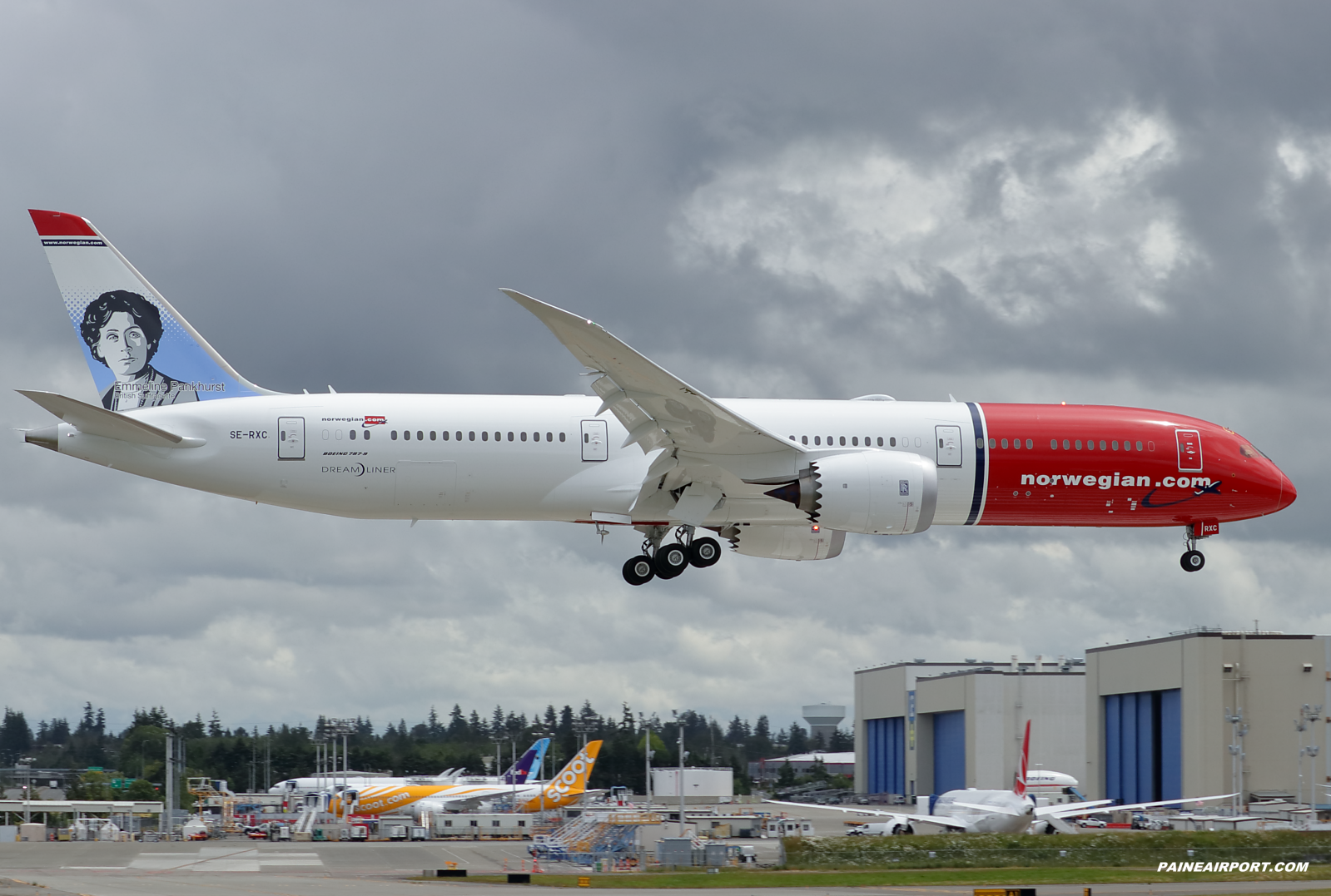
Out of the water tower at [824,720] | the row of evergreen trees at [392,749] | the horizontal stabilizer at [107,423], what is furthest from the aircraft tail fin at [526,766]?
the water tower at [824,720]

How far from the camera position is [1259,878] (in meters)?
36.8

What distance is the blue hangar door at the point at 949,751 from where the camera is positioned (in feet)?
316

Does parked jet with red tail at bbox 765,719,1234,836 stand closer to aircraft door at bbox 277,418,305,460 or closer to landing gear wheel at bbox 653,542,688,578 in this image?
landing gear wheel at bbox 653,542,688,578

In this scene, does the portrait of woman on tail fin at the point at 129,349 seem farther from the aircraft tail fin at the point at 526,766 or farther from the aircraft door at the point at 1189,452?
the aircraft tail fin at the point at 526,766

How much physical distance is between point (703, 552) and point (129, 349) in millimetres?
13458

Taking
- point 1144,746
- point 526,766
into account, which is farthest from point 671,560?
point 1144,746

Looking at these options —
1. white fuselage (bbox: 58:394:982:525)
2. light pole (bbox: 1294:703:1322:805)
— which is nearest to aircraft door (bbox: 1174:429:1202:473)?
white fuselage (bbox: 58:394:982:525)

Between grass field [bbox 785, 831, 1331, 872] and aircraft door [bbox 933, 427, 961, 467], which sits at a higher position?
aircraft door [bbox 933, 427, 961, 467]

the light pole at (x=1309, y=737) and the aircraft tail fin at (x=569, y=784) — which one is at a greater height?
the light pole at (x=1309, y=737)

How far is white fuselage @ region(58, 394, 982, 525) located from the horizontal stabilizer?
162mm

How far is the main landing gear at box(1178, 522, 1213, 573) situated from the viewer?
112 feet

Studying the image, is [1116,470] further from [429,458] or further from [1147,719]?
[1147,719]

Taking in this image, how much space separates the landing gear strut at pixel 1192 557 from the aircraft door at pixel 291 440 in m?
20.3

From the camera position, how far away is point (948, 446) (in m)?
31.7
